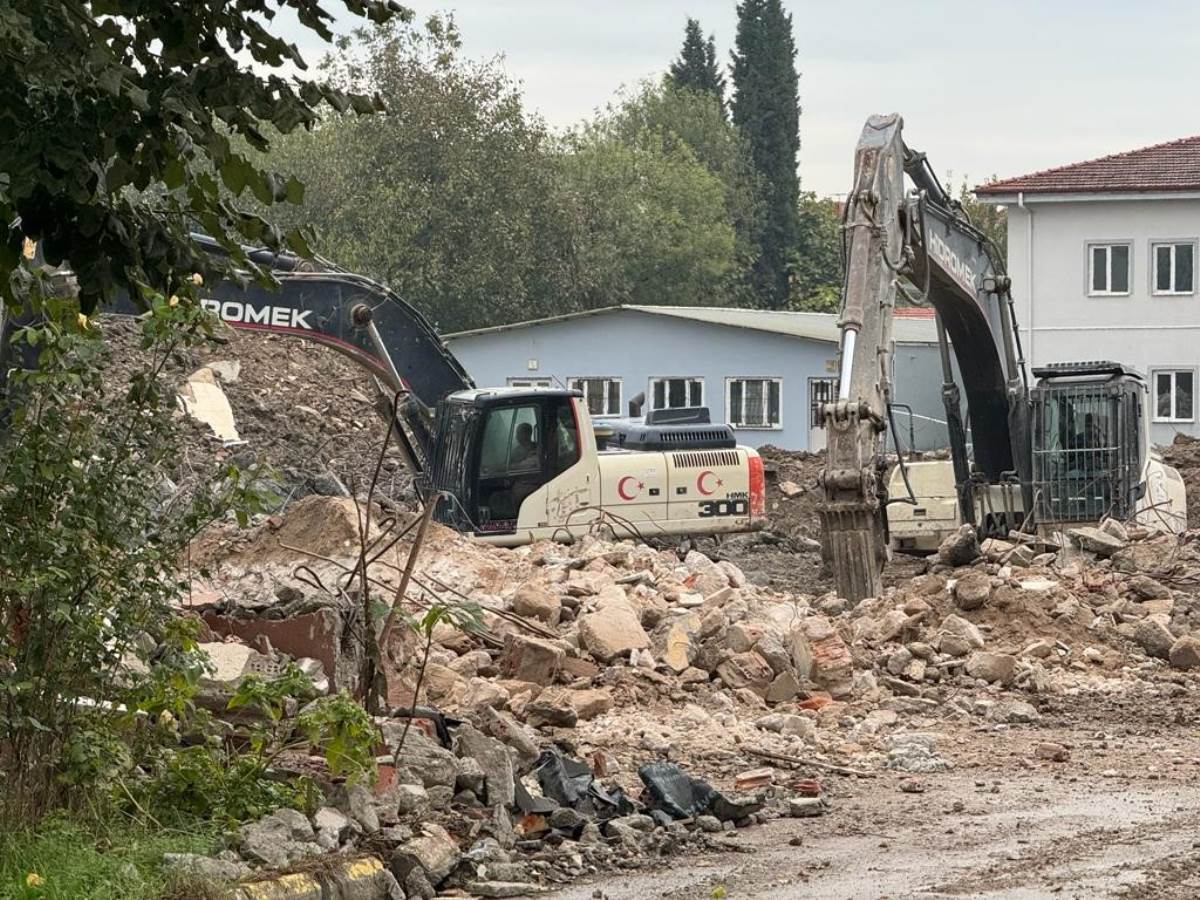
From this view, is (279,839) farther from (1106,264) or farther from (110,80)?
(1106,264)

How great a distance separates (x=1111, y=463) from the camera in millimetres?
22672

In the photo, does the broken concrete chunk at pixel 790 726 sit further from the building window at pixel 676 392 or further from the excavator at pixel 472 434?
the building window at pixel 676 392

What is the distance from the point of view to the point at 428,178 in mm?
54156

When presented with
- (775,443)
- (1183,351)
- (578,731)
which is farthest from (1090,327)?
(578,731)

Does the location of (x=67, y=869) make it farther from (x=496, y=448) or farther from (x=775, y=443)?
(x=775, y=443)

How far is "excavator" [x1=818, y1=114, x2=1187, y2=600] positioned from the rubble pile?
185 centimetres

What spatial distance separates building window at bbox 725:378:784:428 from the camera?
4622 cm

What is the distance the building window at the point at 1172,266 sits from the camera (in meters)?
42.7

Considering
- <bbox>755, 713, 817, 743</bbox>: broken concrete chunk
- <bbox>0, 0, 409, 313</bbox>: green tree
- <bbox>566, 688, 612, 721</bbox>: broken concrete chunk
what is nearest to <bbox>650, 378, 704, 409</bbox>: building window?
<bbox>755, 713, 817, 743</bbox>: broken concrete chunk

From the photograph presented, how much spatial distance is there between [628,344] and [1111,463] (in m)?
24.5

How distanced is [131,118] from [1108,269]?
129 feet

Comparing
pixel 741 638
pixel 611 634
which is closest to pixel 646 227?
pixel 741 638

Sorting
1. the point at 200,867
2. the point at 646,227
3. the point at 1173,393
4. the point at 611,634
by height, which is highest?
the point at 646,227

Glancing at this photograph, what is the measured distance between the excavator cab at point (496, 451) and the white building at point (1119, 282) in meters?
24.2
